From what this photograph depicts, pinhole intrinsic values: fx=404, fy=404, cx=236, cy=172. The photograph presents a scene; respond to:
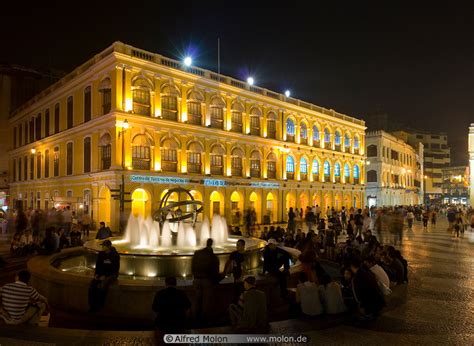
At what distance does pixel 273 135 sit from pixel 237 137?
6331mm

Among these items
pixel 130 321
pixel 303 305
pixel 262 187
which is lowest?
pixel 130 321

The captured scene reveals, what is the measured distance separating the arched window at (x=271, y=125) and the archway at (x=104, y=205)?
19.4 meters

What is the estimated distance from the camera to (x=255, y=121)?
4278cm

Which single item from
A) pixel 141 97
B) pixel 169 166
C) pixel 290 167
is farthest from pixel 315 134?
pixel 141 97

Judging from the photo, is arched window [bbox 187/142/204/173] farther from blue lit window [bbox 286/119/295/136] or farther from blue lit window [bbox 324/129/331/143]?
blue lit window [bbox 324/129/331/143]

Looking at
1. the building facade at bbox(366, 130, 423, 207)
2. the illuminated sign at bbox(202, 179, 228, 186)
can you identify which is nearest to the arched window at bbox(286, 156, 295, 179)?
the illuminated sign at bbox(202, 179, 228, 186)

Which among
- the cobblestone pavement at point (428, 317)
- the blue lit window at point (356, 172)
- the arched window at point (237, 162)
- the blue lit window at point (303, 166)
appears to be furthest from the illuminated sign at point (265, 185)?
the cobblestone pavement at point (428, 317)

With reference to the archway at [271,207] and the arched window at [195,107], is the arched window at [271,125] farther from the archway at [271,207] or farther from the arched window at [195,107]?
the arched window at [195,107]

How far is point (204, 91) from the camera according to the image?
36.9 metres

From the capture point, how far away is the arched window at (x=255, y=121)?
4219 cm

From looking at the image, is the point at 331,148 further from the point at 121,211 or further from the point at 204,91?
the point at 121,211

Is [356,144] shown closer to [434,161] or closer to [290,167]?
[290,167]

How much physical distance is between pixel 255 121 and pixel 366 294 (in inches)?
1409

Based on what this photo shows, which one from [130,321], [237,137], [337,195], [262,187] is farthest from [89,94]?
[337,195]
